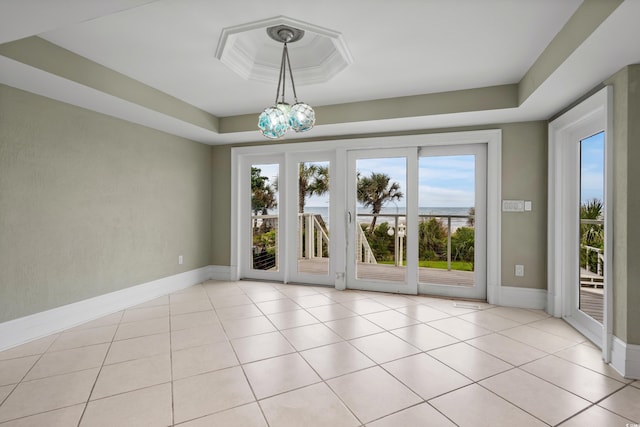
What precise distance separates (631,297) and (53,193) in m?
4.66

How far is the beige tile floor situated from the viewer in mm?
1746

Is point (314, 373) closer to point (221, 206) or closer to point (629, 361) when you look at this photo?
point (629, 361)

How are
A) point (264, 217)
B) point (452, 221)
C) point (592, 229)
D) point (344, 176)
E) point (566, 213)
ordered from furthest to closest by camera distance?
Answer: 1. point (264, 217)
2. point (344, 176)
3. point (452, 221)
4. point (566, 213)
5. point (592, 229)

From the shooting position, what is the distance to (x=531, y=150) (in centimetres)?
360

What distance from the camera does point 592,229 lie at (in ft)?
9.46

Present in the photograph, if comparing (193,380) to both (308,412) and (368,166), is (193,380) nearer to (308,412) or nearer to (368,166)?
(308,412)

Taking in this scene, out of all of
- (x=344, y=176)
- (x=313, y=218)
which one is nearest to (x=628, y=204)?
(x=344, y=176)

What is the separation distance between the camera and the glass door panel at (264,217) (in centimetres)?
481

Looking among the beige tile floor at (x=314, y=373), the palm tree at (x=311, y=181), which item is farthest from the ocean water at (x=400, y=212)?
the beige tile floor at (x=314, y=373)

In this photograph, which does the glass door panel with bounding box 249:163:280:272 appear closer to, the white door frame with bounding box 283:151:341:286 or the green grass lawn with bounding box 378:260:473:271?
the white door frame with bounding box 283:151:341:286

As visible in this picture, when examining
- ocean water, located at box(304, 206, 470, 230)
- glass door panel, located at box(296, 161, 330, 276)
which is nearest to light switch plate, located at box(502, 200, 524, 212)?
ocean water, located at box(304, 206, 470, 230)

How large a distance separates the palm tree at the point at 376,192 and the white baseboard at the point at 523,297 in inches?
65.7

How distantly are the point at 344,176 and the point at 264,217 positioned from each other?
4.63ft

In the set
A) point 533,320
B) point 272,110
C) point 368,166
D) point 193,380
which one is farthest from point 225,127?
point 533,320
